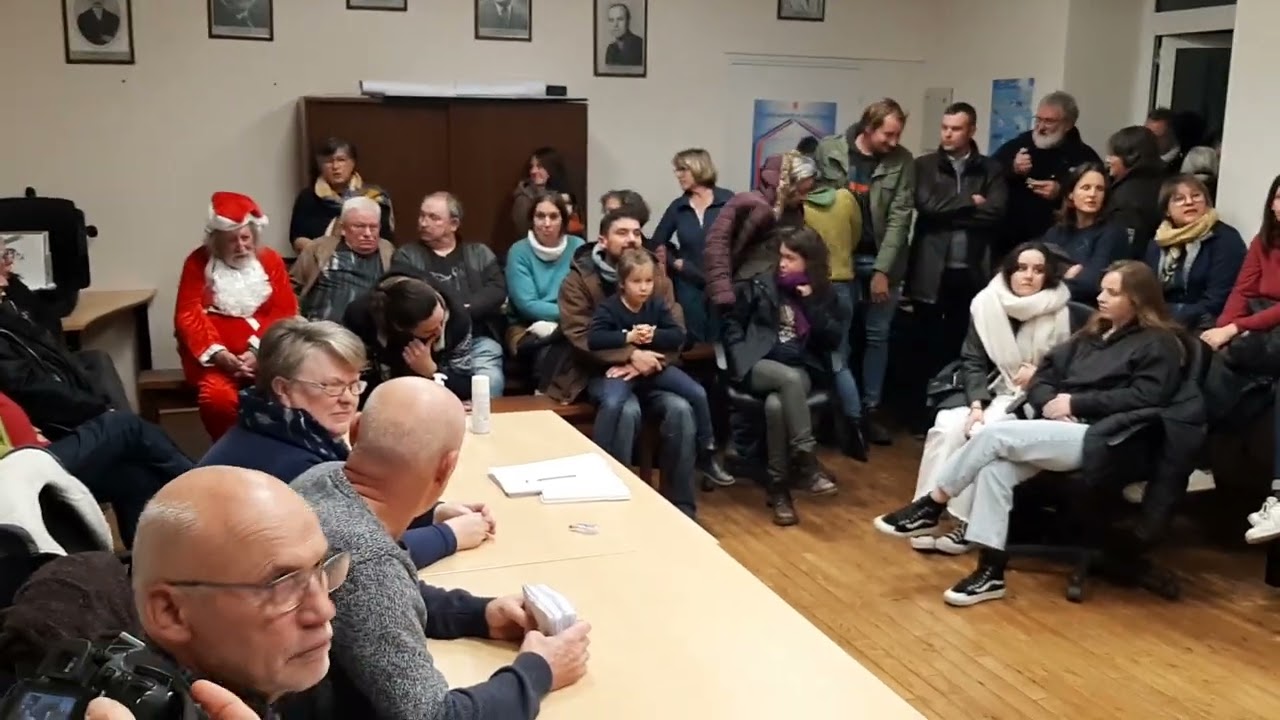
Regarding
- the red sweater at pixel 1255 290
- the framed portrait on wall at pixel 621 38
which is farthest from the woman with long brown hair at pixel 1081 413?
the framed portrait on wall at pixel 621 38

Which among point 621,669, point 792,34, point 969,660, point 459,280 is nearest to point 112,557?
point 621,669

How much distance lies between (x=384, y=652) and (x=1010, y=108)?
5952 millimetres

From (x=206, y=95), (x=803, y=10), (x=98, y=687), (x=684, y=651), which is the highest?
(x=803, y=10)

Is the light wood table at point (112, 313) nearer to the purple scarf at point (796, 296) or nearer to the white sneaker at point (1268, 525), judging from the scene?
the purple scarf at point (796, 296)

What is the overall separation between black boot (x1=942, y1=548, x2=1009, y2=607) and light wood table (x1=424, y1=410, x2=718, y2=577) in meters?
1.52

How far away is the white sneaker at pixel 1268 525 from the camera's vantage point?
395 cm

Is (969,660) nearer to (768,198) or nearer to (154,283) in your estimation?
(768,198)

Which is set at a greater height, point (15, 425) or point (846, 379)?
point (15, 425)

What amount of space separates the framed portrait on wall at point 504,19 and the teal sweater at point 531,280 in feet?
6.24

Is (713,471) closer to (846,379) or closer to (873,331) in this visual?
(846,379)

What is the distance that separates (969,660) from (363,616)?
241cm

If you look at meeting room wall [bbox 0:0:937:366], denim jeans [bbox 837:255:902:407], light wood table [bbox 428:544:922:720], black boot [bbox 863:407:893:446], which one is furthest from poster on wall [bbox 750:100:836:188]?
light wood table [bbox 428:544:922:720]

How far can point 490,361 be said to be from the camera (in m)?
4.89

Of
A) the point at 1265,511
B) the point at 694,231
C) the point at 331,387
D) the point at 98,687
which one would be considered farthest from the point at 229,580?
the point at 694,231
